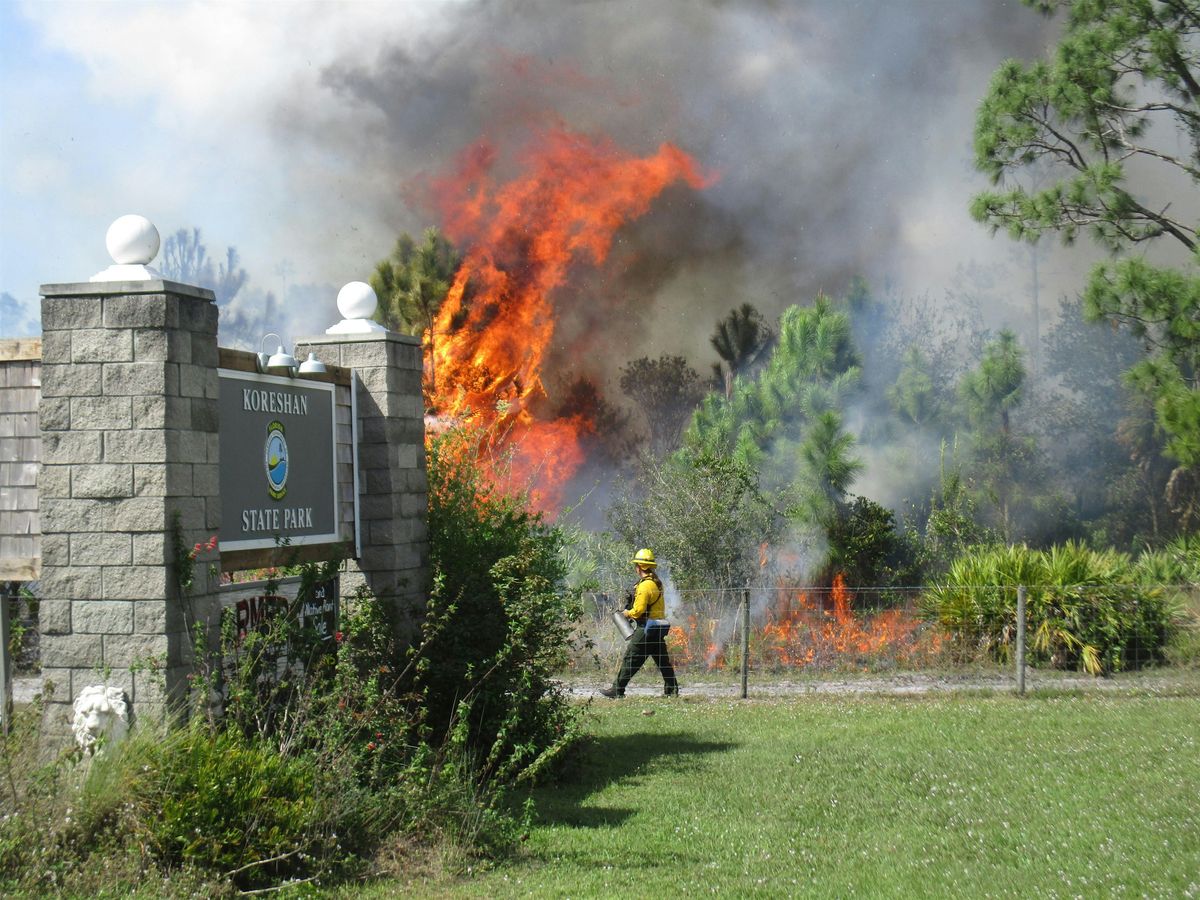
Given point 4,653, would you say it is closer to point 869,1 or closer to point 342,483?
point 342,483

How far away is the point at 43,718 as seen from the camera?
6855 mm

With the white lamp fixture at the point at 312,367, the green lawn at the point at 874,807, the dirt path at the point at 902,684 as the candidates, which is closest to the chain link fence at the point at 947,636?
the dirt path at the point at 902,684

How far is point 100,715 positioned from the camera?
6633 millimetres

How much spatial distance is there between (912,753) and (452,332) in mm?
17947

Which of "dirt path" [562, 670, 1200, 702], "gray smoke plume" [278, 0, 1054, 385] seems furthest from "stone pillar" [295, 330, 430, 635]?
"gray smoke plume" [278, 0, 1054, 385]

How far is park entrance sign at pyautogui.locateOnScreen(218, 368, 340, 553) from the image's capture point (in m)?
7.62

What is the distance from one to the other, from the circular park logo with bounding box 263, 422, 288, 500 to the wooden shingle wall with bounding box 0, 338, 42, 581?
4.47ft

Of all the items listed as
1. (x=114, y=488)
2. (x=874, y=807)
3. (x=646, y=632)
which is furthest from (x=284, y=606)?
(x=646, y=632)

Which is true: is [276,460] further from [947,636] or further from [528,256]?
[528,256]

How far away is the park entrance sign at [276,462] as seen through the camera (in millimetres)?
7625

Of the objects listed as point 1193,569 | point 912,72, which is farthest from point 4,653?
point 912,72

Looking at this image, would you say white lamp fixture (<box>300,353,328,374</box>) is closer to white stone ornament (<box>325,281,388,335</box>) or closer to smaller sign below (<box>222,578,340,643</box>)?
white stone ornament (<box>325,281,388,335</box>)

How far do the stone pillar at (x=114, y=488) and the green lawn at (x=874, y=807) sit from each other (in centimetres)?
198

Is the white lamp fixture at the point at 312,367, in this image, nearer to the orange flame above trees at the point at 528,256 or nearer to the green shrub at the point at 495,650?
the green shrub at the point at 495,650
